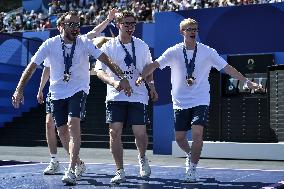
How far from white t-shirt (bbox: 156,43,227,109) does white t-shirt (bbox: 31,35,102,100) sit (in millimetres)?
927

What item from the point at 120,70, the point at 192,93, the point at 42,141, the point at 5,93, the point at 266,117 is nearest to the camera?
the point at 120,70

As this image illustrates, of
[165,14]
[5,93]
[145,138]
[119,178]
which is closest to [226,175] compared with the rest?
[145,138]

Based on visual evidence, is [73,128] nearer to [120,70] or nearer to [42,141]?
[120,70]

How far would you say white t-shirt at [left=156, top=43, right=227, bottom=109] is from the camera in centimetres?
605

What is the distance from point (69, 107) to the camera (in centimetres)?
573

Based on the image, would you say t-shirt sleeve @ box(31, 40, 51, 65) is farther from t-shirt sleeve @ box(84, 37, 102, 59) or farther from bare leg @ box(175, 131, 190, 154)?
bare leg @ box(175, 131, 190, 154)

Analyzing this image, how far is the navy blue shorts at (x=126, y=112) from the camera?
19.5 ft

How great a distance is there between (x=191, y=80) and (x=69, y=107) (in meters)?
1.47

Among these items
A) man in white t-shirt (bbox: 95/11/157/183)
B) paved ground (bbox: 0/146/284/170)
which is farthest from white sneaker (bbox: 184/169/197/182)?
paved ground (bbox: 0/146/284/170)

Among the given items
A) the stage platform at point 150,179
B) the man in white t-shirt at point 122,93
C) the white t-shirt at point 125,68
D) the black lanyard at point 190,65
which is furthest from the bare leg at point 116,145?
the black lanyard at point 190,65

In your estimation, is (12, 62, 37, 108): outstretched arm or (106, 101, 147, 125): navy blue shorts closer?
(12, 62, 37, 108): outstretched arm

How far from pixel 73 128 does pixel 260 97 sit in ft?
23.5

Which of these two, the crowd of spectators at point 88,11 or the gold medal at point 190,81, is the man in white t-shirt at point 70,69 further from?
the crowd of spectators at point 88,11

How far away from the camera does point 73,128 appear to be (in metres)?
5.64
